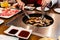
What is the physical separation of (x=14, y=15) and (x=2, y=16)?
11 centimetres

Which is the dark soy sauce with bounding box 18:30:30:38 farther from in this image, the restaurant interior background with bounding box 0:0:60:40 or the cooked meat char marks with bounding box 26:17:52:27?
the cooked meat char marks with bounding box 26:17:52:27

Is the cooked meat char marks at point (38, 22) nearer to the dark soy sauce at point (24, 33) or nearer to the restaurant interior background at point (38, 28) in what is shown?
the restaurant interior background at point (38, 28)

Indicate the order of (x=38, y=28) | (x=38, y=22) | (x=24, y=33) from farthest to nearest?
(x=38, y=22), (x=38, y=28), (x=24, y=33)

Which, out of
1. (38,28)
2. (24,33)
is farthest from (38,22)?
(24,33)

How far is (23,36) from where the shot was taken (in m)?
0.77

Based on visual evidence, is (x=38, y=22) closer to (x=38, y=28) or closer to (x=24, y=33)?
(x=38, y=28)

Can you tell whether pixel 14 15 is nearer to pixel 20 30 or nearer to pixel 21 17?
pixel 21 17

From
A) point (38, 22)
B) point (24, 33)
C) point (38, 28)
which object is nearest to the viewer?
point (24, 33)

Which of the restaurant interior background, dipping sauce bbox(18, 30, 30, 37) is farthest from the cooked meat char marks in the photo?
dipping sauce bbox(18, 30, 30, 37)

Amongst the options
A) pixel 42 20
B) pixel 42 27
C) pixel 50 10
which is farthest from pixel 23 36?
pixel 50 10

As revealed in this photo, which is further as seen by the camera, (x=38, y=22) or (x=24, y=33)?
(x=38, y=22)

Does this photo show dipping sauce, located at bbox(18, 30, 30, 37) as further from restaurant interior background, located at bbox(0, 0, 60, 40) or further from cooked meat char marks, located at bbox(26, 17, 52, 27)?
cooked meat char marks, located at bbox(26, 17, 52, 27)

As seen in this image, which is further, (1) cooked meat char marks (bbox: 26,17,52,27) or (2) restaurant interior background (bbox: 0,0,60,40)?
(1) cooked meat char marks (bbox: 26,17,52,27)

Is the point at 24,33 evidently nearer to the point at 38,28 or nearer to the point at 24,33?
the point at 24,33
